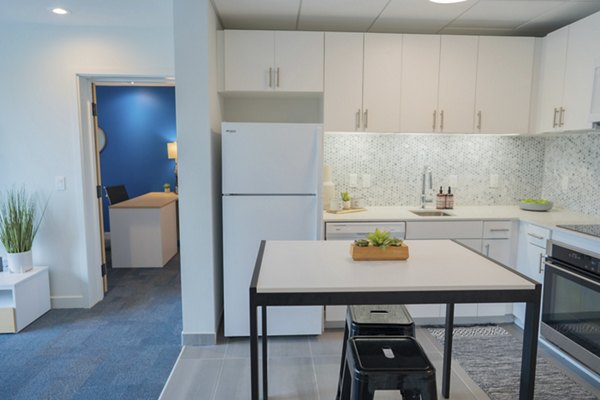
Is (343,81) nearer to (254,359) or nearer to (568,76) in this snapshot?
(568,76)

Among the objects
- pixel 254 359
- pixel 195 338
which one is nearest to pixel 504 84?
Answer: pixel 254 359

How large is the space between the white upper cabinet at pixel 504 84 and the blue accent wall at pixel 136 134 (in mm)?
4451

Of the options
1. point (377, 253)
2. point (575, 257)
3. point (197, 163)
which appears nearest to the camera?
point (377, 253)

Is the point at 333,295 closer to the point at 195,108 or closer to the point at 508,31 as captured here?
the point at 195,108

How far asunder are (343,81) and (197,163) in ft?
4.33

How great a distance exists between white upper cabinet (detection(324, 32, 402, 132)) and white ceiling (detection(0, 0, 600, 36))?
0.18m

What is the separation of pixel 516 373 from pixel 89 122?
3868 mm

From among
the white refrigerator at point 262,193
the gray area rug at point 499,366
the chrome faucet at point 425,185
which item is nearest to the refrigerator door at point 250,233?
the white refrigerator at point 262,193

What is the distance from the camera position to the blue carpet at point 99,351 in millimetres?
A: 2348

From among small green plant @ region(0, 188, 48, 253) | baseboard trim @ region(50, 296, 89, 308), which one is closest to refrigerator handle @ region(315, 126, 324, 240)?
baseboard trim @ region(50, 296, 89, 308)

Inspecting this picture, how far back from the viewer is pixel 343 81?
3.12 metres

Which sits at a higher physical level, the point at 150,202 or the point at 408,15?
the point at 408,15

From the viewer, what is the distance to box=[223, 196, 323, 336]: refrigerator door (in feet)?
9.19

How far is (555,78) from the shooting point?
3.05 m
